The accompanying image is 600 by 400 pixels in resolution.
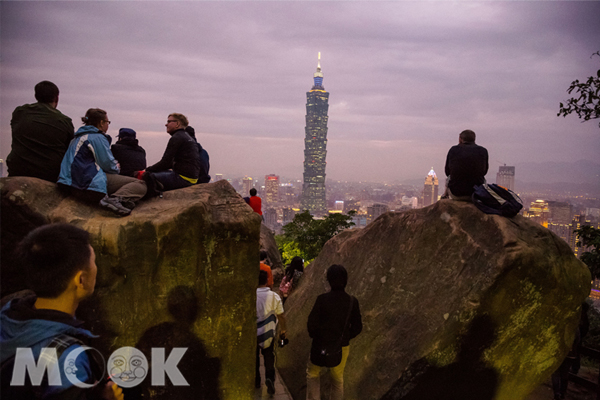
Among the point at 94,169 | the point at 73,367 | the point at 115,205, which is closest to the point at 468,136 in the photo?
the point at 115,205

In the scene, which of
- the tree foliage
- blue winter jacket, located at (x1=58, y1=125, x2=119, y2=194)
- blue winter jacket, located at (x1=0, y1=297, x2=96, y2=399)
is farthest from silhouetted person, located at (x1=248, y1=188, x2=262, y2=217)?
blue winter jacket, located at (x1=0, y1=297, x2=96, y2=399)

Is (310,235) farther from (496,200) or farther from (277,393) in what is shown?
(496,200)

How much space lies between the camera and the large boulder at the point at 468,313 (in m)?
4.69

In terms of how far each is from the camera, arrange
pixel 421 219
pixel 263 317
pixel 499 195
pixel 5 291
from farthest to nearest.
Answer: pixel 421 219, pixel 499 195, pixel 263 317, pixel 5 291

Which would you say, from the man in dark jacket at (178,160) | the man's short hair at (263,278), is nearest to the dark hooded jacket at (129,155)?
the man in dark jacket at (178,160)

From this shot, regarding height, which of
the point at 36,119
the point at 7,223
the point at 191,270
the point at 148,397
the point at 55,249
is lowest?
the point at 148,397

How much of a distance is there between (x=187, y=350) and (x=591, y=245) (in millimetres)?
7311

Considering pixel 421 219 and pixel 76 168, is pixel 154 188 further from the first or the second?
pixel 421 219

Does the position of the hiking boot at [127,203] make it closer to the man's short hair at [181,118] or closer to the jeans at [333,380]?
the man's short hair at [181,118]

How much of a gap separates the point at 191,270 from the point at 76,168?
1.78 meters

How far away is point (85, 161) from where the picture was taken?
14.5 feet

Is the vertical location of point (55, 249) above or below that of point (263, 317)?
above

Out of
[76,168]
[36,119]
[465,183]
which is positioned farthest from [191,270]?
[465,183]

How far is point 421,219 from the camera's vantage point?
19.6 ft
